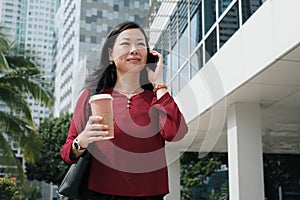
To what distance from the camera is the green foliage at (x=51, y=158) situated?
2297cm

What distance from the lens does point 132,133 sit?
1471mm

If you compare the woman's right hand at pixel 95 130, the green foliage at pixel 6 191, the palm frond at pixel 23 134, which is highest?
the palm frond at pixel 23 134

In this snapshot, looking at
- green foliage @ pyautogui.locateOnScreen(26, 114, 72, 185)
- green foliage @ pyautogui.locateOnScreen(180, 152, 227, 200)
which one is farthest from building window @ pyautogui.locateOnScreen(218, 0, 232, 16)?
green foliage @ pyautogui.locateOnScreen(26, 114, 72, 185)

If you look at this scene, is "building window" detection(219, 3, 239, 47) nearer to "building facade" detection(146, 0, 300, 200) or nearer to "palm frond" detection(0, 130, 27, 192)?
"building facade" detection(146, 0, 300, 200)

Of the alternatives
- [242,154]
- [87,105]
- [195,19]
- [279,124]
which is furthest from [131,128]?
[279,124]

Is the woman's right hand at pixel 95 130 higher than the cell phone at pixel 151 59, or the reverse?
the cell phone at pixel 151 59

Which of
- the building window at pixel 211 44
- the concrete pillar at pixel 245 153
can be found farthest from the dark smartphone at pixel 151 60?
the building window at pixel 211 44

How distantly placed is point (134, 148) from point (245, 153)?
18.1 feet

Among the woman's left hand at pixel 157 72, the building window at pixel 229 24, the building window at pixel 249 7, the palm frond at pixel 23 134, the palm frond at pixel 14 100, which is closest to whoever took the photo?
the woman's left hand at pixel 157 72

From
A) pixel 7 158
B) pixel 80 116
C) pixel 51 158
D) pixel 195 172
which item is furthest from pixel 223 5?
pixel 51 158

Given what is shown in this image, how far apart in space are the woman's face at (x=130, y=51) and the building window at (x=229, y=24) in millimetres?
5136

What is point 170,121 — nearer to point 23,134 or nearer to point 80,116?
point 80,116

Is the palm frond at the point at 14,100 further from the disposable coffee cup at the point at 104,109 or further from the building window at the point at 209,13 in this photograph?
the disposable coffee cup at the point at 104,109

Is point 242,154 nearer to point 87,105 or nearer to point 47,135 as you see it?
point 87,105
